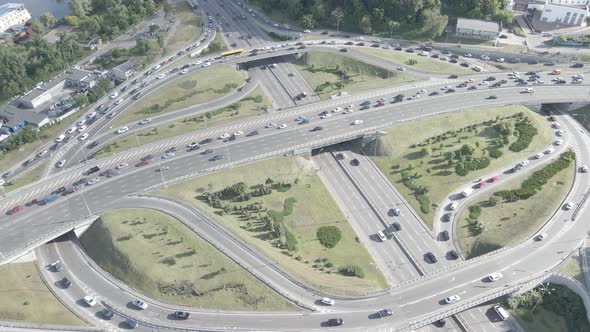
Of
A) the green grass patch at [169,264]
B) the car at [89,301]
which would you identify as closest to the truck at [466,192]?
the green grass patch at [169,264]

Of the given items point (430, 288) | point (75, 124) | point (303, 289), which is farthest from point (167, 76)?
point (430, 288)

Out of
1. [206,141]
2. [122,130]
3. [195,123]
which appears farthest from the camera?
[195,123]

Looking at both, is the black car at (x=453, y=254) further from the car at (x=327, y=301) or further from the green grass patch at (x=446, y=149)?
the car at (x=327, y=301)

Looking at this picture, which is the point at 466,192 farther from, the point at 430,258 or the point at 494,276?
the point at 494,276

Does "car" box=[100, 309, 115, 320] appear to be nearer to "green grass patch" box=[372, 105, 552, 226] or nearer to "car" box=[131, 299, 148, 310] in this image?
"car" box=[131, 299, 148, 310]

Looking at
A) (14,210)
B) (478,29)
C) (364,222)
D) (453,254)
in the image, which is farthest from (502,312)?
(478,29)

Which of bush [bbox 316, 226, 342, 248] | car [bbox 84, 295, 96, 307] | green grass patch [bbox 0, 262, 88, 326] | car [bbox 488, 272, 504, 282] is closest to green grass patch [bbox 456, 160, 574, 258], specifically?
car [bbox 488, 272, 504, 282]
